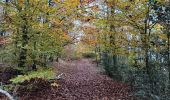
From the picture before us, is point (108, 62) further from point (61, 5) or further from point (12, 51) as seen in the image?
point (12, 51)

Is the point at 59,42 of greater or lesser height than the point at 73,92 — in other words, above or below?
above

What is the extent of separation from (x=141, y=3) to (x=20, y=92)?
6.67 m

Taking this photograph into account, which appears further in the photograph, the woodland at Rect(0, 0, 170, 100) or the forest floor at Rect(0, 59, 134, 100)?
the forest floor at Rect(0, 59, 134, 100)

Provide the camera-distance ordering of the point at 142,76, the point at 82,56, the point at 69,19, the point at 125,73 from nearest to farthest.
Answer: the point at 142,76
the point at 125,73
the point at 69,19
the point at 82,56

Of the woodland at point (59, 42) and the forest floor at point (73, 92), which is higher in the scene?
the woodland at point (59, 42)

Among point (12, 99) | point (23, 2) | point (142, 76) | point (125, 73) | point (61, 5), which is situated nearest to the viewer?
point (12, 99)

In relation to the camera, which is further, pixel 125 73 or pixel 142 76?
pixel 125 73

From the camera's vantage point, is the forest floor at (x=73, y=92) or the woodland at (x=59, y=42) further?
the forest floor at (x=73, y=92)

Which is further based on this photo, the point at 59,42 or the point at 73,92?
the point at 59,42

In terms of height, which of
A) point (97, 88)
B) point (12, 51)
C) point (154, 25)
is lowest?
point (97, 88)

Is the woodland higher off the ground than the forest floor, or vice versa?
the woodland

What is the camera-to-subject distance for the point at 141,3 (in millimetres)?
12547

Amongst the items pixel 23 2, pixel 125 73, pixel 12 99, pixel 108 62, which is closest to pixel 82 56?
pixel 108 62

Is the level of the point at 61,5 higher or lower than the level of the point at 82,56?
higher
